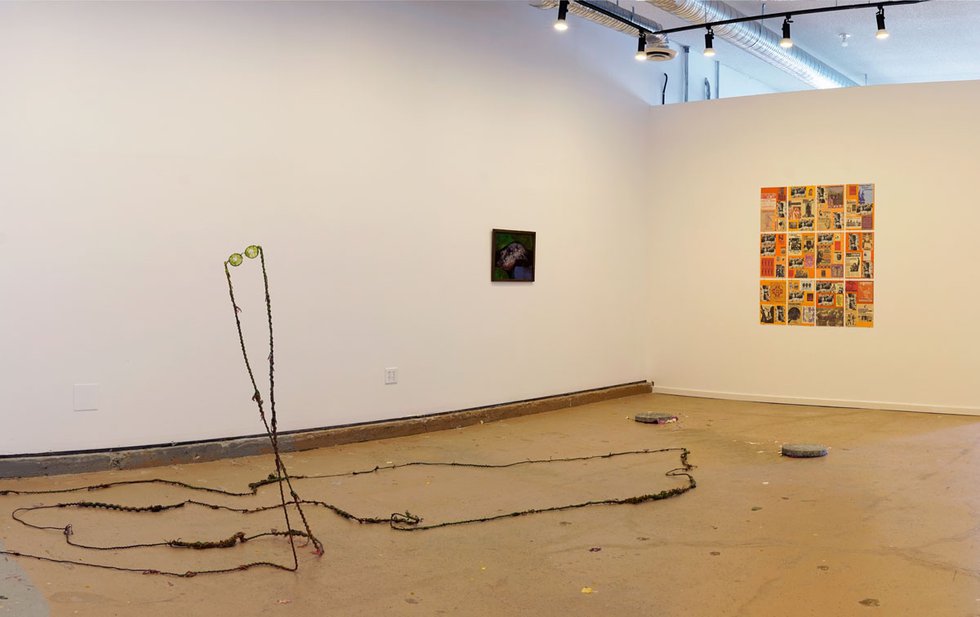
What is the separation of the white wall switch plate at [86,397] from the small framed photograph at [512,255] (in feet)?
10.5

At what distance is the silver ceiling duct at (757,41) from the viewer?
7168 mm

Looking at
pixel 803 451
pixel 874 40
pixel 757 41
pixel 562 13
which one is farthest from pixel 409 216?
pixel 874 40

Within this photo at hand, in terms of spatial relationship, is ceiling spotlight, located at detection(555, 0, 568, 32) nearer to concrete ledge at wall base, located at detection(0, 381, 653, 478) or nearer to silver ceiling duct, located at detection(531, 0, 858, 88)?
silver ceiling duct, located at detection(531, 0, 858, 88)

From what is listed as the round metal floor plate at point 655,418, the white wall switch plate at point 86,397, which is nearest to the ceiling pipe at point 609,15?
the round metal floor plate at point 655,418

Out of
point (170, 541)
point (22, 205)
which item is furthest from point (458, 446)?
point (22, 205)

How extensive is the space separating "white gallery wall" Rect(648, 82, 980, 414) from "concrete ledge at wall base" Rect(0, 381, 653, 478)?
1.70m

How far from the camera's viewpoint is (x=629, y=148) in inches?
347

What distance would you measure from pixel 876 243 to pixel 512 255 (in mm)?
3319

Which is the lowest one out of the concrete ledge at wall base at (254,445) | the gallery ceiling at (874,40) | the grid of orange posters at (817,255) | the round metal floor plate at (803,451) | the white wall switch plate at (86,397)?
the round metal floor plate at (803,451)

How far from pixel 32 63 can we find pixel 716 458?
4901 millimetres

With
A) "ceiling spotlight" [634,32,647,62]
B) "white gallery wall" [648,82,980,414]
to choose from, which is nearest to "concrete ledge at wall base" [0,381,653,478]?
"white gallery wall" [648,82,980,414]

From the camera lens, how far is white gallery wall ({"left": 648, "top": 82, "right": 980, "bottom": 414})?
25.5 feet

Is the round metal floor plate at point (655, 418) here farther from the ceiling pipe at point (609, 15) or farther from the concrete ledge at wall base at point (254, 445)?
the ceiling pipe at point (609, 15)

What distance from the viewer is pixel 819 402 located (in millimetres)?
8234
